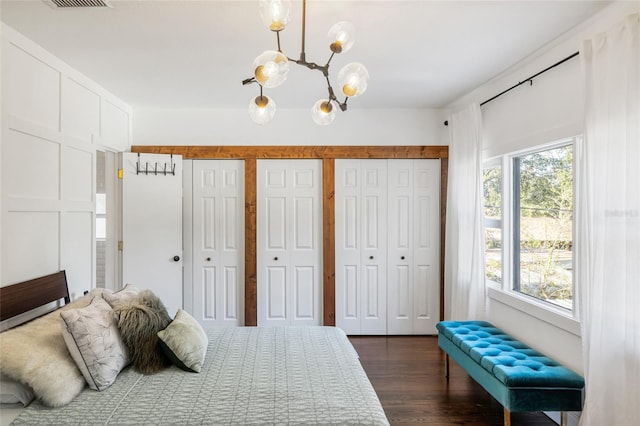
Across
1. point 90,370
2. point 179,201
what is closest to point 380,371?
point 90,370

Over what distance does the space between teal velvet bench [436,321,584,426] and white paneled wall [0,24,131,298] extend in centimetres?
299

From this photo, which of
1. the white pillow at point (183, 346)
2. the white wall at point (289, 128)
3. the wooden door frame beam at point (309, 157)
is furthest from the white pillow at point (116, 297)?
the white wall at point (289, 128)

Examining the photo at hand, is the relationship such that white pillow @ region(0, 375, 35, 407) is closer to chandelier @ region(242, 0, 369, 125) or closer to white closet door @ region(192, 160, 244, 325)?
chandelier @ region(242, 0, 369, 125)

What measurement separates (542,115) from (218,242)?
10.7 ft

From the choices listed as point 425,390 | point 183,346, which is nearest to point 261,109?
point 183,346

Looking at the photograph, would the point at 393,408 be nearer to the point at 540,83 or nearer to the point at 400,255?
the point at 400,255

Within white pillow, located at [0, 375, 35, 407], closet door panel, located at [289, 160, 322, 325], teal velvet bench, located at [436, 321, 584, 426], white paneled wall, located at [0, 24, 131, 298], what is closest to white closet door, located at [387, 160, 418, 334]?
closet door panel, located at [289, 160, 322, 325]

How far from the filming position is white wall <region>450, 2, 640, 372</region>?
2182mm

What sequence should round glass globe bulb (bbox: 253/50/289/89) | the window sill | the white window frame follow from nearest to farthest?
1. round glass globe bulb (bbox: 253/50/289/89)
2. the window sill
3. the white window frame

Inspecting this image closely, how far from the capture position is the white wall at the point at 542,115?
2.18 meters

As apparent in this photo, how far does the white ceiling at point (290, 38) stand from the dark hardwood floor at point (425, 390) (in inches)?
101

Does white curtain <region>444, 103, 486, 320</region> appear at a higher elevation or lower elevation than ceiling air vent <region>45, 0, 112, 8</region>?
lower

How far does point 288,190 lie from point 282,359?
225 centimetres

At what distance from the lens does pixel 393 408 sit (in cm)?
252
